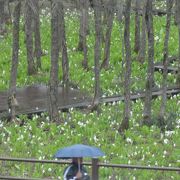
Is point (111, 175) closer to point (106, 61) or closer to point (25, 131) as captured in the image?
point (25, 131)

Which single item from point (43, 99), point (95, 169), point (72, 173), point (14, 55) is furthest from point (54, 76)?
point (72, 173)

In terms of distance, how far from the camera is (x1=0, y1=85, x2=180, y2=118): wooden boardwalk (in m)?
19.6

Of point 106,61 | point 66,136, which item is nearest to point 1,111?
point 66,136

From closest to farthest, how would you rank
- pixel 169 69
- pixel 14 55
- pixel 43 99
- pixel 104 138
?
pixel 104 138 < pixel 14 55 < pixel 43 99 < pixel 169 69

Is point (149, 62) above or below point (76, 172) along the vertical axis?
above

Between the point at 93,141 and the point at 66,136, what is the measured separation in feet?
2.51

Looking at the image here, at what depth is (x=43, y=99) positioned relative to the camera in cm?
2123

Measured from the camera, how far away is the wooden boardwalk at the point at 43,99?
64.3 ft

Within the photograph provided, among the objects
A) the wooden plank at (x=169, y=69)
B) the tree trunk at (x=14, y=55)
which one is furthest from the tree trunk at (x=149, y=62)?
the wooden plank at (x=169, y=69)

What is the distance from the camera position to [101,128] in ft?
57.3

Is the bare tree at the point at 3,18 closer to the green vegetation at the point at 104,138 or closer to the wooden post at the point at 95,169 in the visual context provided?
the green vegetation at the point at 104,138

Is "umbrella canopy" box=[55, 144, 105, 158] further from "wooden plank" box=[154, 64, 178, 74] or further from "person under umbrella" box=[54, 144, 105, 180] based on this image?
"wooden plank" box=[154, 64, 178, 74]

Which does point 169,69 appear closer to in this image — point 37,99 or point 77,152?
point 37,99

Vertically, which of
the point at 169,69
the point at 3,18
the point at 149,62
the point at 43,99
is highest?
the point at 3,18
